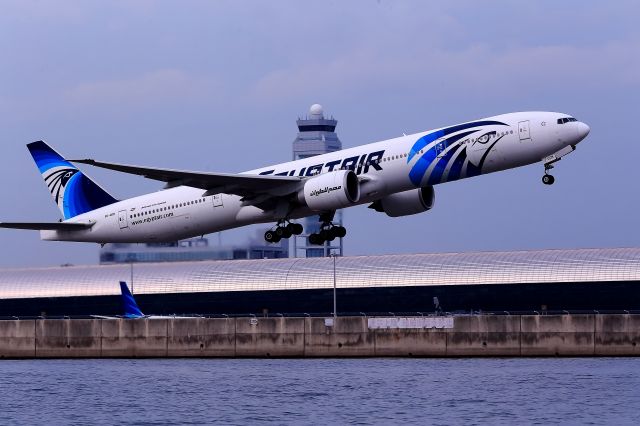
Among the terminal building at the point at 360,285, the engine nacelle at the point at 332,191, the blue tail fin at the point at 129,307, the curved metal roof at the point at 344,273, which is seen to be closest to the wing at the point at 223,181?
the engine nacelle at the point at 332,191

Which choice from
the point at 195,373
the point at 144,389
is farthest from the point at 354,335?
the point at 144,389

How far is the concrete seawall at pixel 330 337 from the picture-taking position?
103375mm

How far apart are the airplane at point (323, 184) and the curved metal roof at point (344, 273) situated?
4999 centimetres

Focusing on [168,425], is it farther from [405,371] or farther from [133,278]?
[133,278]

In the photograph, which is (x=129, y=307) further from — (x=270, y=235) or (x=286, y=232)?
(x=286, y=232)

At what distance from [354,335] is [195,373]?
1361 cm

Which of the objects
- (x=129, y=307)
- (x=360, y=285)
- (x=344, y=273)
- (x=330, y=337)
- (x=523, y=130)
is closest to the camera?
(x=523, y=130)

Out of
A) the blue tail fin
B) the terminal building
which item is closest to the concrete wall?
the blue tail fin

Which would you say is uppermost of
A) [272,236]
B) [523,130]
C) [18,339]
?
[523,130]

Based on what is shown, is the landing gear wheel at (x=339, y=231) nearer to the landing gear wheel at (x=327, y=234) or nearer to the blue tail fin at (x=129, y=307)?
the landing gear wheel at (x=327, y=234)

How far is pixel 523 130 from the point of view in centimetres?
7425

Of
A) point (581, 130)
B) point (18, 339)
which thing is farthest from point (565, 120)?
point (18, 339)

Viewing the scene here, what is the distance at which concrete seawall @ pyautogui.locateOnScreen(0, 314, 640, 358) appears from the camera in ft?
339

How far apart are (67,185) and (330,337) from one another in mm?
24346
